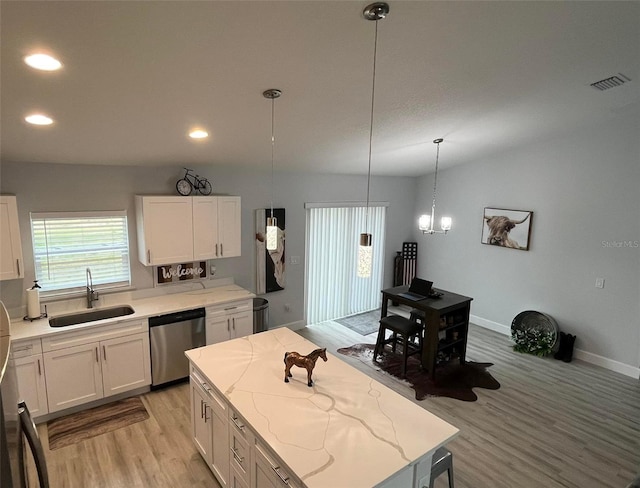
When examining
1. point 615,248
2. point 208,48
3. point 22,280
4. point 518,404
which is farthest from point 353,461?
point 615,248

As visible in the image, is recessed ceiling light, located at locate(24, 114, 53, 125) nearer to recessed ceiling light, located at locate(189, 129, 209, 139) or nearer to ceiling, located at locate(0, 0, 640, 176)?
ceiling, located at locate(0, 0, 640, 176)

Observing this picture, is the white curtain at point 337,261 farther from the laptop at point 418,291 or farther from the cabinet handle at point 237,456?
the cabinet handle at point 237,456

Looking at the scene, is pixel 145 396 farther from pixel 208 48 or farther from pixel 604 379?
pixel 604 379

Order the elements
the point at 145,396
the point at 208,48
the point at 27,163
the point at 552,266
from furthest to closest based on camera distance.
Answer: the point at 552,266
the point at 145,396
the point at 27,163
the point at 208,48

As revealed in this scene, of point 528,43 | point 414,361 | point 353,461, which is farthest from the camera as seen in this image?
point 414,361

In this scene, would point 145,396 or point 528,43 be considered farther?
point 145,396

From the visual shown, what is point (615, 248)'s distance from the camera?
15.0 ft

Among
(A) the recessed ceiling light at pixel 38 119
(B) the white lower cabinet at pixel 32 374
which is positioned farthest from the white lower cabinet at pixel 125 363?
(A) the recessed ceiling light at pixel 38 119

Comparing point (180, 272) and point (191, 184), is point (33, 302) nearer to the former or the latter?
point (180, 272)

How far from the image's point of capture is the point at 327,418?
2061mm

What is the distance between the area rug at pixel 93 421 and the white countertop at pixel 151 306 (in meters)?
0.90

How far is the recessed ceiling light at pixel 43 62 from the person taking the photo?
1.75 m

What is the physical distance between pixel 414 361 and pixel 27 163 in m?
4.85

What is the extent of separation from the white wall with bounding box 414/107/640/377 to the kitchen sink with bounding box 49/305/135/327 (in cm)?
431
